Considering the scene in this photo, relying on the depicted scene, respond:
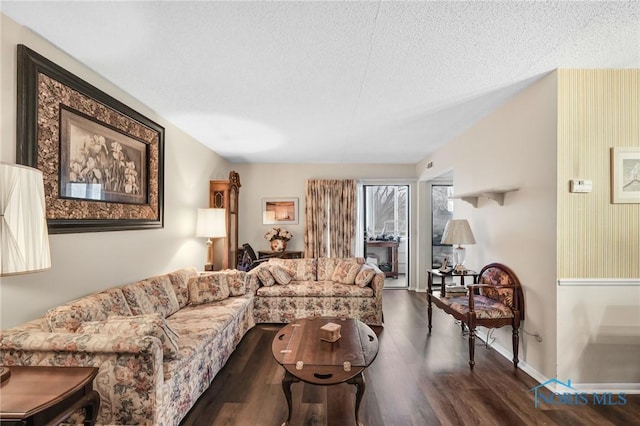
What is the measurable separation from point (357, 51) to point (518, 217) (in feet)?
7.17

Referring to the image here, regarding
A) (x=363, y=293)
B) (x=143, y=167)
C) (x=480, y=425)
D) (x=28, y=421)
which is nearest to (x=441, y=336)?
(x=363, y=293)

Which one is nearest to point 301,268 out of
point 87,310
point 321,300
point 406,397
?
point 321,300

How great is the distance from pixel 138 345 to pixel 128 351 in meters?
0.06

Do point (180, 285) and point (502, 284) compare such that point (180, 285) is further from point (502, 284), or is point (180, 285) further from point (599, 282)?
point (599, 282)

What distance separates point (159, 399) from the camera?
163cm

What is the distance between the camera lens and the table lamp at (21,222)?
3.66ft

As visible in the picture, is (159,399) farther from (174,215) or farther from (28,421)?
(174,215)

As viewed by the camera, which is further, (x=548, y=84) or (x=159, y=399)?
(x=548, y=84)

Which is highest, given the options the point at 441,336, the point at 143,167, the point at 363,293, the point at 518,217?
the point at 143,167

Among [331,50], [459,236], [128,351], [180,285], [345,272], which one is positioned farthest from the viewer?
[345,272]

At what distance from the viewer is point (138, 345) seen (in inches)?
60.7

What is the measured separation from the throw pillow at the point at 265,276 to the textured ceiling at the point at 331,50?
6.85 feet

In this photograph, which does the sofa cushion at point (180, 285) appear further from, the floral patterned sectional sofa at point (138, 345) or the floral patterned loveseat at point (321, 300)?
the floral patterned loveseat at point (321, 300)

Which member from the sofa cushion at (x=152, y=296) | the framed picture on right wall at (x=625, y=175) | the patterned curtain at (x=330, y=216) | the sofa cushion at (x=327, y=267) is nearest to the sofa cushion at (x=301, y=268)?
the sofa cushion at (x=327, y=267)
